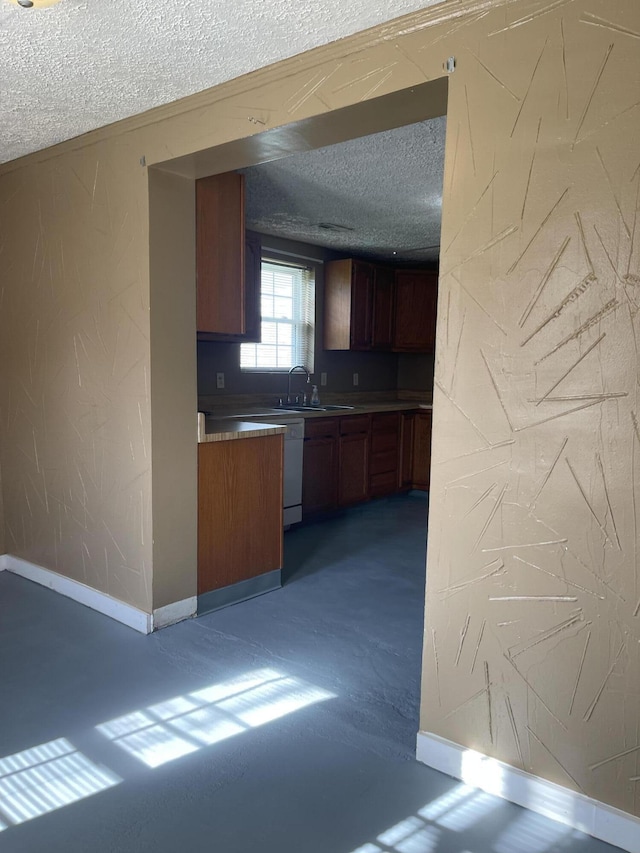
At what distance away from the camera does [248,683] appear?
2.43m

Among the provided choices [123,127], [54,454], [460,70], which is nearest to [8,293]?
[54,454]

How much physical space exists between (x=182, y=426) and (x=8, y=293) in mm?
1446

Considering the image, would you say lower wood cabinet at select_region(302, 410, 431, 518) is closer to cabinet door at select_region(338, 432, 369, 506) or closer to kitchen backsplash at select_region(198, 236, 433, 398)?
cabinet door at select_region(338, 432, 369, 506)

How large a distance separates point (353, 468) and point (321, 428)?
58 centimetres

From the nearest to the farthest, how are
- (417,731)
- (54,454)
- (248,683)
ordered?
(417,731), (248,683), (54,454)

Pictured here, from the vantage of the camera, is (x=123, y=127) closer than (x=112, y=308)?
Yes

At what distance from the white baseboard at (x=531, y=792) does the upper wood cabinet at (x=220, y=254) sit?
7.06ft

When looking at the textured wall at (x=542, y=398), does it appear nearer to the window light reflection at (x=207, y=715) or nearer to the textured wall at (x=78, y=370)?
the window light reflection at (x=207, y=715)

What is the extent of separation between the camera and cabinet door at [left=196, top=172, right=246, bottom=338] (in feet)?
10.1

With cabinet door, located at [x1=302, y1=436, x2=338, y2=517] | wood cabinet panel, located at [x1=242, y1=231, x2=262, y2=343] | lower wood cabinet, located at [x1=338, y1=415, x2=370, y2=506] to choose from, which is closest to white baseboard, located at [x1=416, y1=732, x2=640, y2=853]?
cabinet door, located at [x1=302, y1=436, x2=338, y2=517]

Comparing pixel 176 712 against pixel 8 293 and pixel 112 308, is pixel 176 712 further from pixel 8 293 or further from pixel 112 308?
pixel 8 293

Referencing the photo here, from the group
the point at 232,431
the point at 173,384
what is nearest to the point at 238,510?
the point at 232,431

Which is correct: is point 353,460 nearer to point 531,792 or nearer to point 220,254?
point 220,254

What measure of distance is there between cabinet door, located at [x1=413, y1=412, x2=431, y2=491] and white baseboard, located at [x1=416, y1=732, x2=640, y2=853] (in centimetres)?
402
